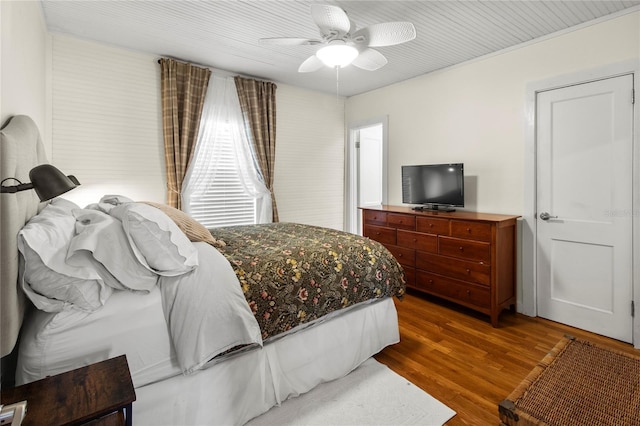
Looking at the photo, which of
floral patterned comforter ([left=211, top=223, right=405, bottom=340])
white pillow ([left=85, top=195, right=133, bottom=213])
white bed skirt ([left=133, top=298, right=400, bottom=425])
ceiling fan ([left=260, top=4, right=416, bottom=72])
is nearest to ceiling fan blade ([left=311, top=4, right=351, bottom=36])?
ceiling fan ([left=260, top=4, right=416, bottom=72])

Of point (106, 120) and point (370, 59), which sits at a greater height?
point (370, 59)

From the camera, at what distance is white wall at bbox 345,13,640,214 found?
2.75 metres

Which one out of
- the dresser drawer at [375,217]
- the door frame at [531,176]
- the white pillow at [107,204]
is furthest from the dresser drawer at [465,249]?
the white pillow at [107,204]

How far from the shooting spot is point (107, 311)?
1.34 meters

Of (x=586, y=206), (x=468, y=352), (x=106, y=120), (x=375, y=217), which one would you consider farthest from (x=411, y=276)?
(x=106, y=120)

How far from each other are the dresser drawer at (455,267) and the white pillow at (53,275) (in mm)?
2890

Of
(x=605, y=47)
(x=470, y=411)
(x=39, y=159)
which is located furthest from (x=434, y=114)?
(x=39, y=159)

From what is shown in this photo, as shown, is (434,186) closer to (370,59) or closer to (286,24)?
(370,59)

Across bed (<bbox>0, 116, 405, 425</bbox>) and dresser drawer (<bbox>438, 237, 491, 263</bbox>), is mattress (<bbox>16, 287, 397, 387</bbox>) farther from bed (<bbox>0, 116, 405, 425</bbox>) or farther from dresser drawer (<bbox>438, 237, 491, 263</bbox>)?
dresser drawer (<bbox>438, 237, 491, 263</bbox>)

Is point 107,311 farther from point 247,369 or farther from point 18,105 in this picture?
point 18,105

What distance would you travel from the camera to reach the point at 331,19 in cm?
216

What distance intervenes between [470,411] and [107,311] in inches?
76.4

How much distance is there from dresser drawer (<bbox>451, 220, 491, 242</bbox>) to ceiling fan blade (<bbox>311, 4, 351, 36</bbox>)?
2.00 metres

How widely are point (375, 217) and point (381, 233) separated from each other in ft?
0.70
